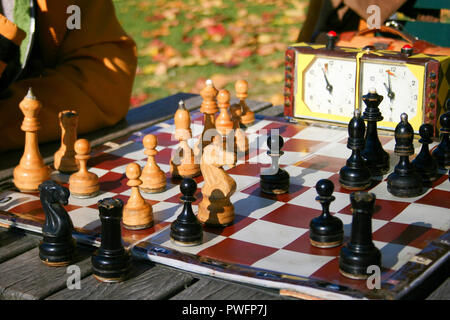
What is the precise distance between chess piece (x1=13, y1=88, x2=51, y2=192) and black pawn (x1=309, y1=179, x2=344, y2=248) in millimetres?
894

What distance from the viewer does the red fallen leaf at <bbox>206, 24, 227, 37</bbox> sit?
17.9 ft

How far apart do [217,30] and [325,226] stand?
403 cm

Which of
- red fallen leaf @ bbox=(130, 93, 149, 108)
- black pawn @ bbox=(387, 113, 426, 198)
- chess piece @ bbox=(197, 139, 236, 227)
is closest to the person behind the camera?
chess piece @ bbox=(197, 139, 236, 227)

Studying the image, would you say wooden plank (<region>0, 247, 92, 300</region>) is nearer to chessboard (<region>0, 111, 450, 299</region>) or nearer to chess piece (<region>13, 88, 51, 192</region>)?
chessboard (<region>0, 111, 450, 299</region>)

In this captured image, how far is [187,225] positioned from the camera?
1695 mm

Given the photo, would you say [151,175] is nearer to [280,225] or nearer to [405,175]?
[280,225]

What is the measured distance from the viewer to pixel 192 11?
231 inches

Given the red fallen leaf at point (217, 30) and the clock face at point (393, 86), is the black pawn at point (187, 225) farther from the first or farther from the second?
the red fallen leaf at point (217, 30)

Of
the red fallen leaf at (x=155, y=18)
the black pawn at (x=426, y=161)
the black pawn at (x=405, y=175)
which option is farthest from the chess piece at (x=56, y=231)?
the red fallen leaf at (x=155, y=18)

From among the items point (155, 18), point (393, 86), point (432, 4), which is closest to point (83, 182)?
point (393, 86)

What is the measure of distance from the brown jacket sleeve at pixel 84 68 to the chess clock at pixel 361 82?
2.16 feet

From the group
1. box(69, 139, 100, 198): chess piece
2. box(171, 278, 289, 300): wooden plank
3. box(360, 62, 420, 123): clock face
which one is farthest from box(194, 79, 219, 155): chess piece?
box(171, 278, 289, 300): wooden plank

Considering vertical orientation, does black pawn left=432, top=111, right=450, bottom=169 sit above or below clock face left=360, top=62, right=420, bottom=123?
below

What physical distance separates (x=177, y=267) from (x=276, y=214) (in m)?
0.39
